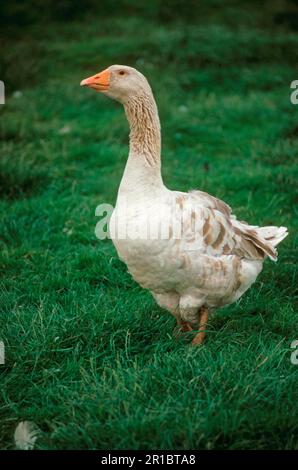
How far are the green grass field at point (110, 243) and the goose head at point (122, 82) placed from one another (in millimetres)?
1355

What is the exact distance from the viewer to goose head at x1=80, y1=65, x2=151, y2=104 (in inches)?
139

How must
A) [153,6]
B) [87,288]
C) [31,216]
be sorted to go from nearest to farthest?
[87,288] → [31,216] → [153,6]

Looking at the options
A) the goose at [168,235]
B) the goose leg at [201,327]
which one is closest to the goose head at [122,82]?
the goose at [168,235]

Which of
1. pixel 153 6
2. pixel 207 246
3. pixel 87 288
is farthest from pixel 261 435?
pixel 153 6

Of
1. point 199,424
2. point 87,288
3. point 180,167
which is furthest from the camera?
point 180,167

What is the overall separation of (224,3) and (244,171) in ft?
22.6

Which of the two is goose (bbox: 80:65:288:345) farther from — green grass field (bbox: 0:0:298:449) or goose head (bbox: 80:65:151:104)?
green grass field (bbox: 0:0:298:449)

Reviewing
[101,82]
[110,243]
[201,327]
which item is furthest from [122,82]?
[110,243]

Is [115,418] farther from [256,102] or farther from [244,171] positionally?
[256,102]

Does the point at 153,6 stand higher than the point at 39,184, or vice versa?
the point at 153,6

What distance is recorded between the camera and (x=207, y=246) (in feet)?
11.6

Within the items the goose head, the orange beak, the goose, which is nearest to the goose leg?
the goose

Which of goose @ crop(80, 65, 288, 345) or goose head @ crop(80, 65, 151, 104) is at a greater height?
goose head @ crop(80, 65, 151, 104)

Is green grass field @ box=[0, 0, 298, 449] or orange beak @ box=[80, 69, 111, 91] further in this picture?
orange beak @ box=[80, 69, 111, 91]
